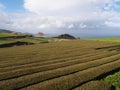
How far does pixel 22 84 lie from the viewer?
64.0 ft

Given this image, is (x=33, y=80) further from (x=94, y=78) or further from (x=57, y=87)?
(x=94, y=78)

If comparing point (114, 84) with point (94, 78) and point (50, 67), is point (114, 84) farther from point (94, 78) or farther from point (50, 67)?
point (50, 67)

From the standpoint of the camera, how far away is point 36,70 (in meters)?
25.7

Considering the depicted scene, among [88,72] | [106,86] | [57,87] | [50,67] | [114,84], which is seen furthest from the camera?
[50,67]

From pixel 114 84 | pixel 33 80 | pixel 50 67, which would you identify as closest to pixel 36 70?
pixel 50 67

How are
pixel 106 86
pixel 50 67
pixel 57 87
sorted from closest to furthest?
pixel 57 87 < pixel 106 86 < pixel 50 67

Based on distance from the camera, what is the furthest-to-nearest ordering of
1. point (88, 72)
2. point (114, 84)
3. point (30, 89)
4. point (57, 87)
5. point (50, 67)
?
point (50, 67)
point (88, 72)
point (114, 84)
point (57, 87)
point (30, 89)

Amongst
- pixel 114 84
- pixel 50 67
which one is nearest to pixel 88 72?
pixel 114 84

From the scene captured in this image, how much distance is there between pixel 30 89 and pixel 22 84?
194 cm

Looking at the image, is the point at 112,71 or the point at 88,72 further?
the point at 112,71

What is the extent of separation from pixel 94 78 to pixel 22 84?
895 centimetres

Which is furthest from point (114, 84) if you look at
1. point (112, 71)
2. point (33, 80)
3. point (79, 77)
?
point (33, 80)

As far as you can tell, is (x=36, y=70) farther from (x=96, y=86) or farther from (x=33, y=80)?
(x=96, y=86)

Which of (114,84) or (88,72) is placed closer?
(114,84)
